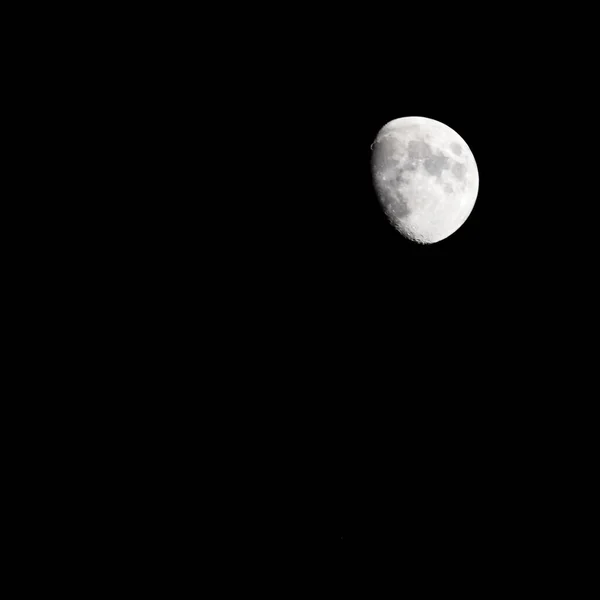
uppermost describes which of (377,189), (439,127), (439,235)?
(439,127)

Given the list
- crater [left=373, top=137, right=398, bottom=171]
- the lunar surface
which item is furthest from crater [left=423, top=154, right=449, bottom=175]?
crater [left=373, top=137, right=398, bottom=171]

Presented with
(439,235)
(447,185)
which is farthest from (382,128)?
(439,235)

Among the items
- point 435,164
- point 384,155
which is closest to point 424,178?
point 435,164

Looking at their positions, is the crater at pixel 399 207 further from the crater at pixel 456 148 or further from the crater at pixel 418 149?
the crater at pixel 456 148

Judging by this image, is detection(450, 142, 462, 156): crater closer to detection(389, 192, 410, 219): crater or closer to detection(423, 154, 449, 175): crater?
detection(423, 154, 449, 175): crater

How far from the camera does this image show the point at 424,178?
5.11 feet

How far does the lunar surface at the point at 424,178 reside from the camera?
1.57m

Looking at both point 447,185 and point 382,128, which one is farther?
Result: point 382,128

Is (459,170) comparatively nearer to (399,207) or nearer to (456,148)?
(456,148)

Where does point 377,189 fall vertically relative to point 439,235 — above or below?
above

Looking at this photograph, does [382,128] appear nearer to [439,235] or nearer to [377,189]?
[377,189]

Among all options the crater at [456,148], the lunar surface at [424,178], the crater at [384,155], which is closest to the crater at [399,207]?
the lunar surface at [424,178]

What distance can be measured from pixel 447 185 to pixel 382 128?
13.9 inches

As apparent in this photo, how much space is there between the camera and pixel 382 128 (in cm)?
171
